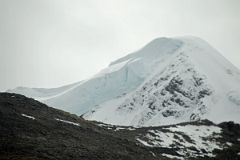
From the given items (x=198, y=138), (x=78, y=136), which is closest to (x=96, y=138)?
(x=78, y=136)

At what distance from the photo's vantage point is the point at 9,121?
261 ft

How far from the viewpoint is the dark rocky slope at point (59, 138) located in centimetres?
6862

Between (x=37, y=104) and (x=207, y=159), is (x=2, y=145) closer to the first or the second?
(x=37, y=104)

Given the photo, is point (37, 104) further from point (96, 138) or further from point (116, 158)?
point (116, 158)

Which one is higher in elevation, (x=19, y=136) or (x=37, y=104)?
(x=37, y=104)

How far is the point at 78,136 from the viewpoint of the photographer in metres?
84.3

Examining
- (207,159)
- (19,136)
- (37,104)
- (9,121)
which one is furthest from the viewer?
(37,104)

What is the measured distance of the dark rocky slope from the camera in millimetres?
68625

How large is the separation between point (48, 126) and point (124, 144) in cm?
1518

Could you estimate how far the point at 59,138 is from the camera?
78750 millimetres

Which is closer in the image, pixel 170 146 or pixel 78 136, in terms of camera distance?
pixel 78 136

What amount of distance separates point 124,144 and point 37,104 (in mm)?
25195

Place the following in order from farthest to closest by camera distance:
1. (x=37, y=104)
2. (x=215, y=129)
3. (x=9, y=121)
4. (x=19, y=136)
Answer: (x=215, y=129), (x=37, y=104), (x=9, y=121), (x=19, y=136)

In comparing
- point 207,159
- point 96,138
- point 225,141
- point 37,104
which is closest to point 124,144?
point 96,138
